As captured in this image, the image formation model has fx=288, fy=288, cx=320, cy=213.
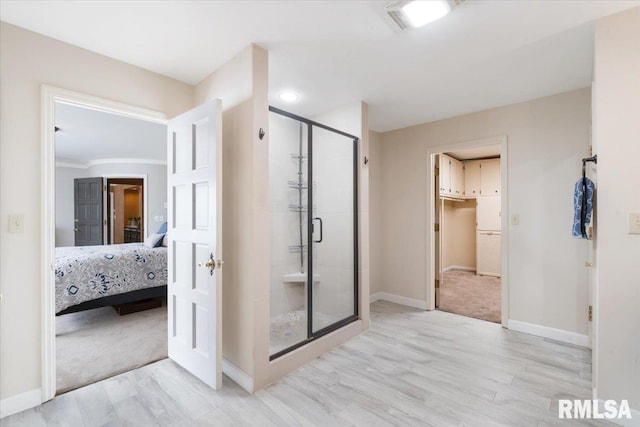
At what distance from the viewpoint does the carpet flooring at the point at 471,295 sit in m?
3.79

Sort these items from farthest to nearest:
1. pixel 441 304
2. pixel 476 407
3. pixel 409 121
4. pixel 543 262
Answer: pixel 441 304 → pixel 409 121 → pixel 543 262 → pixel 476 407

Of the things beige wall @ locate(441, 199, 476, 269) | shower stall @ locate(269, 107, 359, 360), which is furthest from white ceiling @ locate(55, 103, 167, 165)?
beige wall @ locate(441, 199, 476, 269)

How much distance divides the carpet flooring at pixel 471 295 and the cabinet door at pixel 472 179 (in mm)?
1728

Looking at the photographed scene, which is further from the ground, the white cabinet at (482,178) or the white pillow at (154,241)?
the white cabinet at (482,178)

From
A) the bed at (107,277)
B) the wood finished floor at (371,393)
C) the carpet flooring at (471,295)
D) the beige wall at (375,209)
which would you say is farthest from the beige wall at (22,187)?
the carpet flooring at (471,295)

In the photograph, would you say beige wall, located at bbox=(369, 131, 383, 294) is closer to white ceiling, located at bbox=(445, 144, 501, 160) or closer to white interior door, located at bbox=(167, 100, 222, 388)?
white ceiling, located at bbox=(445, 144, 501, 160)

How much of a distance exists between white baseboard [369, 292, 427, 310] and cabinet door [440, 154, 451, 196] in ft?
7.12

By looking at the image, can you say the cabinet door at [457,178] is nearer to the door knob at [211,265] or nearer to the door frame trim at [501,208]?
the door frame trim at [501,208]

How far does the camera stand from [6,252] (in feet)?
6.03

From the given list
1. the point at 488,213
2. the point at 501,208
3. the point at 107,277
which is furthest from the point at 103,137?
the point at 488,213

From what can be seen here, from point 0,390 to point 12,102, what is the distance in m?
1.82

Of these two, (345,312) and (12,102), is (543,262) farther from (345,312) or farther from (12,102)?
(12,102)

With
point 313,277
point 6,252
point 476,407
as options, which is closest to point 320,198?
point 313,277

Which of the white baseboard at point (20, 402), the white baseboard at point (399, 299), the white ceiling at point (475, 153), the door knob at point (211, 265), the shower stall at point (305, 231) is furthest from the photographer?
the white ceiling at point (475, 153)
